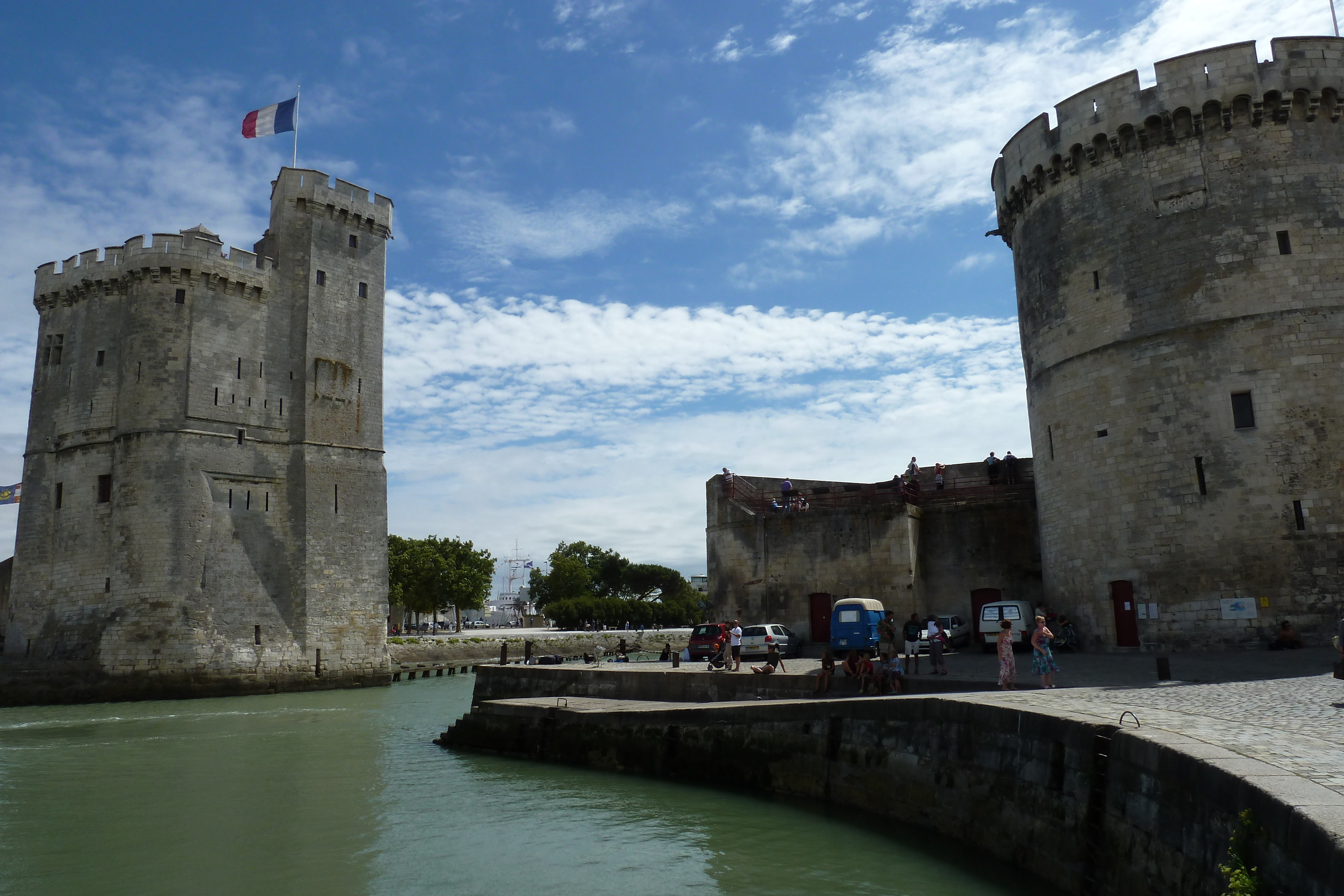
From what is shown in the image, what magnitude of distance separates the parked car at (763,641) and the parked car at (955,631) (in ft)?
12.9

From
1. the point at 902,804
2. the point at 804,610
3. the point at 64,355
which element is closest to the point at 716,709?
the point at 902,804

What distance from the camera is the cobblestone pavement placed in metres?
6.59

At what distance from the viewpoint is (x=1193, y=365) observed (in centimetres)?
1852

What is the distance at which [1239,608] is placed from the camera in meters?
17.5

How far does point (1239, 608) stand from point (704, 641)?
12675mm

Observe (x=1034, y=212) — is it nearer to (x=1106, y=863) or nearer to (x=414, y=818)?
(x=1106, y=863)

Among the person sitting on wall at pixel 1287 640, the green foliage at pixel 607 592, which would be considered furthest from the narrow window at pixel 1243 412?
the green foliage at pixel 607 592

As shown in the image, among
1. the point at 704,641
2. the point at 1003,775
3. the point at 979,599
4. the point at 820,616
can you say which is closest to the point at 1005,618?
the point at 979,599

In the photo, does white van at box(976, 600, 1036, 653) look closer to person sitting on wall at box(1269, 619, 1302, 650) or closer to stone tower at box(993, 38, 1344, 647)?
stone tower at box(993, 38, 1344, 647)

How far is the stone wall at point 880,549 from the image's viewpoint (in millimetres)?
26641

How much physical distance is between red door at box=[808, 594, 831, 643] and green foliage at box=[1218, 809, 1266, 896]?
23236 millimetres

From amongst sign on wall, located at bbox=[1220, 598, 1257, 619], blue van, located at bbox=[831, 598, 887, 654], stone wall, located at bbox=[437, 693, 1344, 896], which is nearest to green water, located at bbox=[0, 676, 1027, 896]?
stone wall, located at bbox=[437, 693, 1344, 896]

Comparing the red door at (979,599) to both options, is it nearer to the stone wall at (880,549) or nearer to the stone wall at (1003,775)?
the stone wall at (880,549)

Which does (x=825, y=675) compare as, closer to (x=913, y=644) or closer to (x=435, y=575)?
(x=913, y=644)
